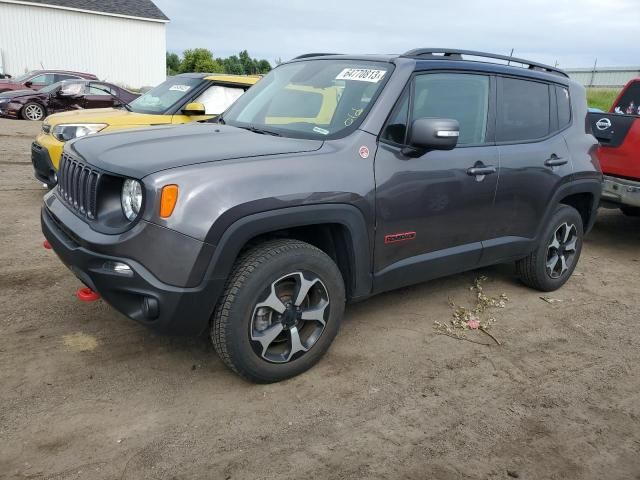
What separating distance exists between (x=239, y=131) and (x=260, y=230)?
968 mm

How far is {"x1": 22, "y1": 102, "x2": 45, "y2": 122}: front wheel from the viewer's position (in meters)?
15.9

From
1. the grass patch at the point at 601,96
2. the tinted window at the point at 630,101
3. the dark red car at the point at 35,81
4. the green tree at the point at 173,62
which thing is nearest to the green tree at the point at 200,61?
the green tree at the point at 173,62

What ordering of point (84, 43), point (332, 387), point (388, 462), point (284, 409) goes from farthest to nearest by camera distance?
point (84, 43)
point (332, 387)
point (284, 409)
point (388, 462)

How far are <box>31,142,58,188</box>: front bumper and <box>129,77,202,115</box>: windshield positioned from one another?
4.45ft

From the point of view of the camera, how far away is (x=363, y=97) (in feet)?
11.4

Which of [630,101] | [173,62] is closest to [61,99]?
[630,101]

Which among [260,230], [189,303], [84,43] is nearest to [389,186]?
[260,230]

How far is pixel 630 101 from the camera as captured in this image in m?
7.86

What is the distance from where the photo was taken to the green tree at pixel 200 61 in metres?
40.4

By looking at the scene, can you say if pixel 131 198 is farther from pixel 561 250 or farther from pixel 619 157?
pixel 619 157

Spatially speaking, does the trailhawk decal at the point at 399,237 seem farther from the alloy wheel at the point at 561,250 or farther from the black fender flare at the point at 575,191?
the alloy wheel at the point at 561,250

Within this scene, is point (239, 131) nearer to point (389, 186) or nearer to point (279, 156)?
point (279, 156)

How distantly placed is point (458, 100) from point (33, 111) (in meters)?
15.6

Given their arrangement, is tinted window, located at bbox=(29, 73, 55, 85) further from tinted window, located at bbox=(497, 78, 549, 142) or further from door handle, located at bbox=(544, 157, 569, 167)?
door handle, located at bbox=(544, 157, 569, 167)
